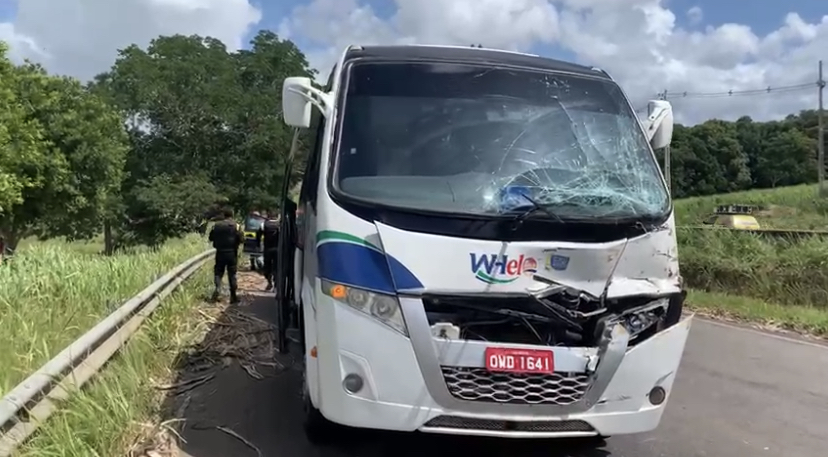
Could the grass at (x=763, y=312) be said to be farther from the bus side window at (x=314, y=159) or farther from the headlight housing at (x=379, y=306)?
the headlight housing at (x=379, y=306)

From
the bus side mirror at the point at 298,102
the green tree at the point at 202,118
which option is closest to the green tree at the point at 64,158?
the green tree at the point at 202,118

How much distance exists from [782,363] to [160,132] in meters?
42.7

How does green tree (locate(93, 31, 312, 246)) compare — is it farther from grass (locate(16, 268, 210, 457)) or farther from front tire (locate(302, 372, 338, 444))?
front tire (locate(302, 372, 338, 444))

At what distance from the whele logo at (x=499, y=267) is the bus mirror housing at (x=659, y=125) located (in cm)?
191

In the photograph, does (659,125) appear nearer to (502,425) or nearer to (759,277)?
(502,425)

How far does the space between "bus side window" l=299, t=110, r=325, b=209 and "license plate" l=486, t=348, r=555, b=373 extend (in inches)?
58.4

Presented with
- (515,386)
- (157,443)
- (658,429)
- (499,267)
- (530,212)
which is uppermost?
(530,212)

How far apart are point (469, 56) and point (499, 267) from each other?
179cm

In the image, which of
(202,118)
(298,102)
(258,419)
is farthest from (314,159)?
(202,118)

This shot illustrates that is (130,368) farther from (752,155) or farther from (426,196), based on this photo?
(752,155)

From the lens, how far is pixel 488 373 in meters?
4.36

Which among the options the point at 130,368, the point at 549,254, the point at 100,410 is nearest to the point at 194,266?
the point at 130,368

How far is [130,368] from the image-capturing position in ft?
19.0

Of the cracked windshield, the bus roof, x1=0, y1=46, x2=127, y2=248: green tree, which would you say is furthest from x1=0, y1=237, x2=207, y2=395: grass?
x1=0, y1=46, x2=127, y2=248: green tree
